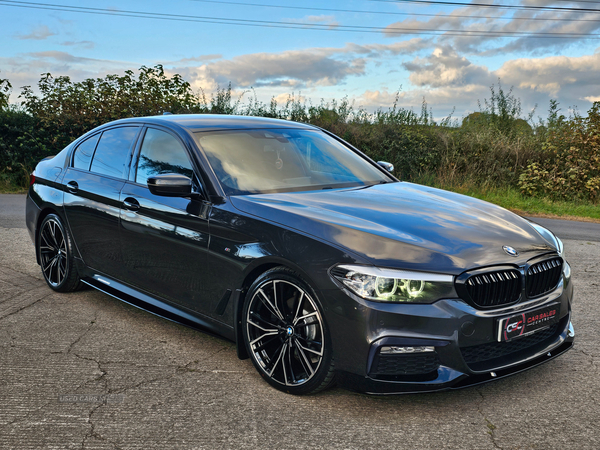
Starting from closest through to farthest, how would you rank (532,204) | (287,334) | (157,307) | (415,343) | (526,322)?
(415,343) < (526,322) < (287,334) < (157,307) < (532,204)

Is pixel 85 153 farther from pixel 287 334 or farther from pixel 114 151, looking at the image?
pixel 287 334

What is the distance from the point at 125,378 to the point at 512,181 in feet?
49.3

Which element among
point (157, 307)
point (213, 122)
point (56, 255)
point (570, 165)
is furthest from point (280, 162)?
point (570, 165)

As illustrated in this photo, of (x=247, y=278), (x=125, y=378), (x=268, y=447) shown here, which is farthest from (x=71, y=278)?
(x=268, y=447)

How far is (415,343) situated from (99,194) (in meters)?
3.16

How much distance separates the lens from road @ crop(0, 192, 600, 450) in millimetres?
2930

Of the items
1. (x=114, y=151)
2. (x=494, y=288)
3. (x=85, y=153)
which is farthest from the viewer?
(x=85, y=153)

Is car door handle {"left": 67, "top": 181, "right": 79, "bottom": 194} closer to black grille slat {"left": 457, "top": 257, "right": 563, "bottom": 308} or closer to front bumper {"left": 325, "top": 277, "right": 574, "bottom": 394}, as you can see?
front bumper {"left": 325, "top": 277, "right": 574, "bottom": 394}

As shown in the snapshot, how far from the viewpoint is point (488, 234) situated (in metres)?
3.44

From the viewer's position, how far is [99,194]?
4945 mm

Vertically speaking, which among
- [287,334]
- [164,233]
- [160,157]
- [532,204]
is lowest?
[532,204]

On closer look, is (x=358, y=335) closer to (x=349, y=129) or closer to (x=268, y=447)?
(x=268, y=447)

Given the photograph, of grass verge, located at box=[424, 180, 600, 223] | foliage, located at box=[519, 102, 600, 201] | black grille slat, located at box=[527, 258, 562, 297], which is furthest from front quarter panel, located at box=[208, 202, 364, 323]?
foliage, located at box=[519, 102, 600, 201]

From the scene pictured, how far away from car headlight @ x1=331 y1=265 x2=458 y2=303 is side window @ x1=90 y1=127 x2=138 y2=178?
8.80ft
